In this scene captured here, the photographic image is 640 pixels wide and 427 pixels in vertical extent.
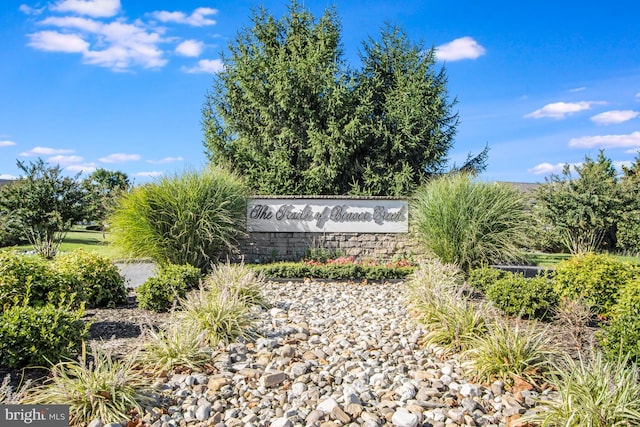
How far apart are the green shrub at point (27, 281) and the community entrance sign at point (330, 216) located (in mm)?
6030

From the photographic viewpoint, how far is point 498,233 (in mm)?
9406

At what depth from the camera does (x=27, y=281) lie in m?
5.29

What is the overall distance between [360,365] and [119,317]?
137 inches

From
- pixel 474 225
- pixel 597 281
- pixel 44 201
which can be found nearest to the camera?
pixel 597 281

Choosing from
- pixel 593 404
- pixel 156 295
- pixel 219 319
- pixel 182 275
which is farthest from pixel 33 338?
pixel 593 404

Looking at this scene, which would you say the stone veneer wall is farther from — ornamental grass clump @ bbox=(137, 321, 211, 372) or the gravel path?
Answer: ornamental grass clump @ bbox=(137, 321, 211, 372)

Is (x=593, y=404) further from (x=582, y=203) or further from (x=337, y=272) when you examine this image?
(x=582, y=203)

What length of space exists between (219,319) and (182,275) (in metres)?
2.47

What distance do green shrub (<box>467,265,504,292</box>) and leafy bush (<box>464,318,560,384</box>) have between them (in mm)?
3191

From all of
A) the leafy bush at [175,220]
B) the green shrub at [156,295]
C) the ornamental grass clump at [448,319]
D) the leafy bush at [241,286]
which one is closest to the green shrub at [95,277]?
the green shrub at [156,295]

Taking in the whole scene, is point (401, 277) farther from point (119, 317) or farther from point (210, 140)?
point (210, 140)

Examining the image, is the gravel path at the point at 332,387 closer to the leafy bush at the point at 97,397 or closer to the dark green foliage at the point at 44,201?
the leafy bush at the point at 97,397

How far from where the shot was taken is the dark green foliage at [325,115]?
45.4ft

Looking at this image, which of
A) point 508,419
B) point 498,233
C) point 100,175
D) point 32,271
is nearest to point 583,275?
point 498,233
